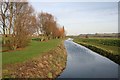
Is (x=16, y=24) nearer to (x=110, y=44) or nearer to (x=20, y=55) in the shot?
(x=20, y=55)

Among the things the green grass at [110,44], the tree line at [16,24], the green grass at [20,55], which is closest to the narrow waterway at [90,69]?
the green grass at [20,55]

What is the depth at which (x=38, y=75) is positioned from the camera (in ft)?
54.8

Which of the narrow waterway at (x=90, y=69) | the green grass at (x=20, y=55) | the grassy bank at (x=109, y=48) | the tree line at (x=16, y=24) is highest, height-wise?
the tree line at (x=16, y=24)

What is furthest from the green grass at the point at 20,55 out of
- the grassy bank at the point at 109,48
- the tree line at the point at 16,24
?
the grassy bank at the point at 109,48

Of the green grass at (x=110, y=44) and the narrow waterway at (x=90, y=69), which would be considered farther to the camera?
the green grass at (x=110, y=44)

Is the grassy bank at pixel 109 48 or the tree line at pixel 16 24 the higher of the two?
the tree line at pixel 16 24

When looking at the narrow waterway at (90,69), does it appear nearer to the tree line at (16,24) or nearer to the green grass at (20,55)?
the green grass at (20,55)

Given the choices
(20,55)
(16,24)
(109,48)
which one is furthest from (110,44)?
(20,55)

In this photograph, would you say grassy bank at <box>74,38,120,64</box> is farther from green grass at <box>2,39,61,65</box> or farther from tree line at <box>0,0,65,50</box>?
tree line at <box>0,0,65,50</box>

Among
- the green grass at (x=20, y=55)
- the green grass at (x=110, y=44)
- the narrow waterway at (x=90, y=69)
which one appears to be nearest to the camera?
the green grass at (x=20, y=55)

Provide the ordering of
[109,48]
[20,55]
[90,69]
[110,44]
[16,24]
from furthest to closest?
[110,44]
[109,48]
[16,24]
[90,69]
[20,55]

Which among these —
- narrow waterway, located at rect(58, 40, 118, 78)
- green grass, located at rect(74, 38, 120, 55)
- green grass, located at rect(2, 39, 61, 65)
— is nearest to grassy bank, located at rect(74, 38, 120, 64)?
green grass, located at rect(74, 38, 120, 55)

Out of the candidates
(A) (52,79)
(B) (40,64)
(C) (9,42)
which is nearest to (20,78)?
(A) (52,79)

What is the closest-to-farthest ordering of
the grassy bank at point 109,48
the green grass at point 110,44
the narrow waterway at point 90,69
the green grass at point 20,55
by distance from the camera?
the green grass at point 20,55, the narrow waterway at point 90,69, the grassy bank at point 109,48, the green grass at point 110,44
